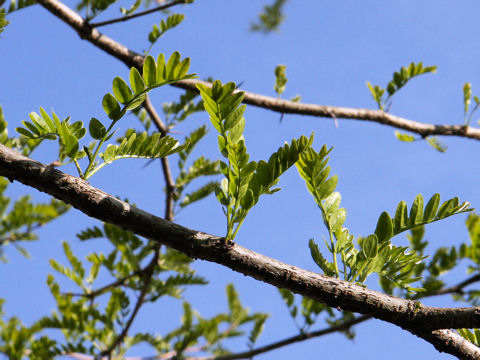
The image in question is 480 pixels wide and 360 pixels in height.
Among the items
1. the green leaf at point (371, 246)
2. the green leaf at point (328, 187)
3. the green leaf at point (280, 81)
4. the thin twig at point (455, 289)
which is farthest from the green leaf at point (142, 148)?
the thin twig at point (455, 289)

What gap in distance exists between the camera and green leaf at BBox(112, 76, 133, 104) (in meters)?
1.21

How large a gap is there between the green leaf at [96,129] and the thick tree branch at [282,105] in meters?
0.80

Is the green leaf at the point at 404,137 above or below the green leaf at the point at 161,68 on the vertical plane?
above

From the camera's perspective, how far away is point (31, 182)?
1218 mm

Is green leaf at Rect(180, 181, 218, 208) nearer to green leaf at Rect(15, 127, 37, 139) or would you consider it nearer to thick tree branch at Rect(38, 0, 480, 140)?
thick tree branch at Rect(38, 0, 480, 140)

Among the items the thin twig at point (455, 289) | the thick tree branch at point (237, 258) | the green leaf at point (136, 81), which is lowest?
the thick tree branch at point (237, 258)

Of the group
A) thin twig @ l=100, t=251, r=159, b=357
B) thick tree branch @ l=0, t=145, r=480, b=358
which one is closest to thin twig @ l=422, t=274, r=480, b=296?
thin twig @ l=100, t=251, r=159, b=357

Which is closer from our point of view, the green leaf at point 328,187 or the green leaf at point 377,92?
the green leaf at point 328,187

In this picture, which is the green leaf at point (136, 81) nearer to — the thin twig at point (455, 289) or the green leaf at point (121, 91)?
the green leaf at point (121, 91)

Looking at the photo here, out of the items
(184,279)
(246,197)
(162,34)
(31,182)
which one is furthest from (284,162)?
(184,279)

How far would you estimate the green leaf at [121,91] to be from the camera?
121 cm

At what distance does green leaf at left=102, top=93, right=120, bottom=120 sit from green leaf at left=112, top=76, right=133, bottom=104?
0.6 inches

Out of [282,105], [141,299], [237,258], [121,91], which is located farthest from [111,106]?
[141,299]

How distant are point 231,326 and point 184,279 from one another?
1705 mm
